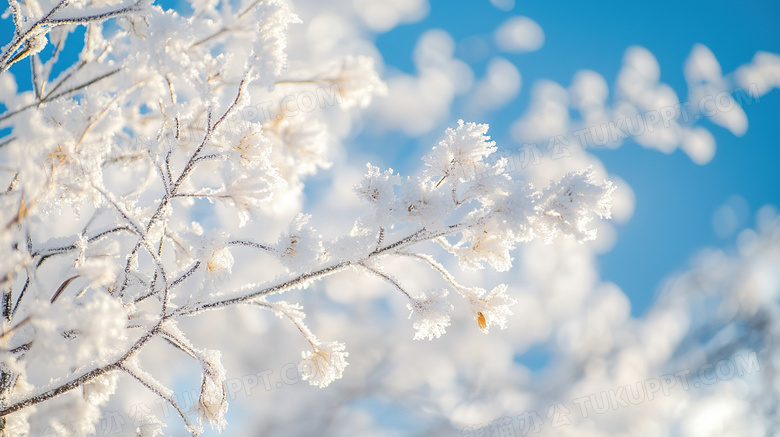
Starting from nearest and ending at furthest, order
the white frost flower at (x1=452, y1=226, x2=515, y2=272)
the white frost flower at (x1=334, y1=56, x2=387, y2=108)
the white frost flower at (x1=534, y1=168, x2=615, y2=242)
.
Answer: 1. the white frost flower at (x1=534, y1=168, x2=615, y2=242)
2. the white frost flower at (x1=452, y1=226, x2=515, y2=272)
3. the white frost flower at (x1=334, y1=56, x2=387, y2=108)

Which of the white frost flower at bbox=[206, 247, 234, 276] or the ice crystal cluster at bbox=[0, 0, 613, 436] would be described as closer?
the ice crystal cluster at bbox=[0, 0, 613, 436]

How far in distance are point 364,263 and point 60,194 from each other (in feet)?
2.16

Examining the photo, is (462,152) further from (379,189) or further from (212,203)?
(212,203)

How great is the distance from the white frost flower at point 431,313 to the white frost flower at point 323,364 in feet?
0.61

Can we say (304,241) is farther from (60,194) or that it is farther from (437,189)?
(60,194)

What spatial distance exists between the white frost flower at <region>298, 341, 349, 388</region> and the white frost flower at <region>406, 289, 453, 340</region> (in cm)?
19


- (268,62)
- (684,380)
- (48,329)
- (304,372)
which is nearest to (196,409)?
(304,372)

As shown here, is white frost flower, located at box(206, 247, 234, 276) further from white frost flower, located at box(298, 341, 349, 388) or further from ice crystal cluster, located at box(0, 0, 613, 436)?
white frost flower, located at box(298, 341, 349, 388)

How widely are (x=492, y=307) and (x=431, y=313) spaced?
141 mm

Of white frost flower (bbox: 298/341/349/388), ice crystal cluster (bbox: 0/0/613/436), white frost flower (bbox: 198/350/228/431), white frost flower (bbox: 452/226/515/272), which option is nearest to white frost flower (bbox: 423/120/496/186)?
ice crystal cluster (bbox: 0/0/613/436)

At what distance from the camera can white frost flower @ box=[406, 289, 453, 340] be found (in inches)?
31.0

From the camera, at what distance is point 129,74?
2.68 ft

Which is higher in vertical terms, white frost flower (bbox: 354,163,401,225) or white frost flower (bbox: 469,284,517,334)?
white frost flower (bbox: 354,163,401,225)

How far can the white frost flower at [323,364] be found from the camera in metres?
0.85
